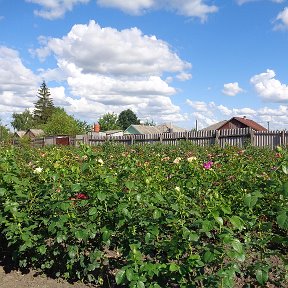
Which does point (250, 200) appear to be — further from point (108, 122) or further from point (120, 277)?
point (108, 122)

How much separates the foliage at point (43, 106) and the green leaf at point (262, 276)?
89.6 meters

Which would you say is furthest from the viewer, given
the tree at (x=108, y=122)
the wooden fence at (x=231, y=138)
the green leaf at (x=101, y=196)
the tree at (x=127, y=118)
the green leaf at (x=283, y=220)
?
Result: the tree at (x=127, y=118)

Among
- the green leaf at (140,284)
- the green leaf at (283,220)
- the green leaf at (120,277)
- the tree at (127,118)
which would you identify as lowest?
the green leaf at (140,284)

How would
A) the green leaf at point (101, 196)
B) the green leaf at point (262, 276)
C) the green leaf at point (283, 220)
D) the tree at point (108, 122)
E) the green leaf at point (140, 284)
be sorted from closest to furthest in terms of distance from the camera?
the green leaf at point (283, 220) < the green leaf at point (262, 276) < the green leaf at point (140, 284) < the green leaf at point (101, 196) < the tree at point (108, 122)

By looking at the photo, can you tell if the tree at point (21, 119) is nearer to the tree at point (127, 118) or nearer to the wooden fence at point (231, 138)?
the tree at point (127, 118)

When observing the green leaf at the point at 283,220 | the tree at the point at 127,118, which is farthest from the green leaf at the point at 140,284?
the tree at the point at 127,118

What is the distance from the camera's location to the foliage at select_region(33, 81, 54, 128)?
89.9 meters

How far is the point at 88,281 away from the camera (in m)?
3.50

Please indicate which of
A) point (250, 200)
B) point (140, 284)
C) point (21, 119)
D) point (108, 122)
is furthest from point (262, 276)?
point (21, 119)

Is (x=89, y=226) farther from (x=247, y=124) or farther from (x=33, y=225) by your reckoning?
(x=247, y=124)

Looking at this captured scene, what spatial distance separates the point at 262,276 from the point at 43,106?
92.0 meters

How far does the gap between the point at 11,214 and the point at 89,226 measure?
3.08ft

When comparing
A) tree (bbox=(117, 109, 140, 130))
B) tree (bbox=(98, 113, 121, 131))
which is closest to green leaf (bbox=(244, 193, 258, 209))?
tree (bbox=(98, 113, 121, 131))

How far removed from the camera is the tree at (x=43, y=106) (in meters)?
89.9
